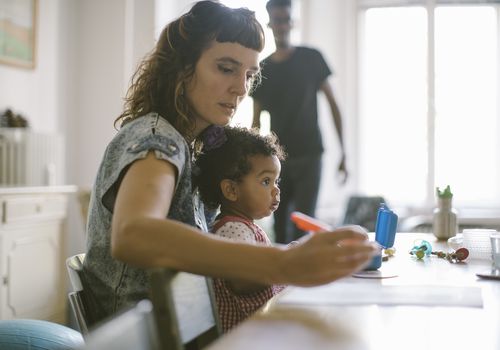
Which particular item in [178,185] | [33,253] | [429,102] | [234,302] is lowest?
[33,253]

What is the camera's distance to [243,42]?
46.4 inches

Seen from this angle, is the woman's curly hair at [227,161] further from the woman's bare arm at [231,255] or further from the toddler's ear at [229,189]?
the woman's bare arm at [231,255]

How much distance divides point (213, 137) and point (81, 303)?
0.53 meters

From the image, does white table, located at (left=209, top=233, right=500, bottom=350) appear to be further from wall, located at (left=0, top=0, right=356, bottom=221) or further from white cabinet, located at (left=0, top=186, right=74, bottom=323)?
wall, located at (left=0, top=0, right=356, bottom=221)

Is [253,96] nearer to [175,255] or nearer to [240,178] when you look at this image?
[240,178]

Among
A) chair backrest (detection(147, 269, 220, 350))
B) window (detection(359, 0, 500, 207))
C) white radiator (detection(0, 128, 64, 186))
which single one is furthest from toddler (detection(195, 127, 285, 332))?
window (detection(359, 0, 500, 207))

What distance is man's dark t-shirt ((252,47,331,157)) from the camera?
3.21 m

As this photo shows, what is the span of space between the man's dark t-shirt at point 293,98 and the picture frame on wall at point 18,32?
1.48 metres

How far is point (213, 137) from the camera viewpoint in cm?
136

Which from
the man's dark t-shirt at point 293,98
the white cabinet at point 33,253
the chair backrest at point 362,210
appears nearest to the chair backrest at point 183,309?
the white cabinet at point 33,253

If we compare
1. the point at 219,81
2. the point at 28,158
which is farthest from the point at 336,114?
the point at 219,81

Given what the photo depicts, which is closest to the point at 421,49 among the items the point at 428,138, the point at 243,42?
the point at 428,138

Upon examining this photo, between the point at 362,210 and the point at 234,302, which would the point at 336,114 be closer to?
the point at 362,210

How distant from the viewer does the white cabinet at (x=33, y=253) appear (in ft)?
9.50
